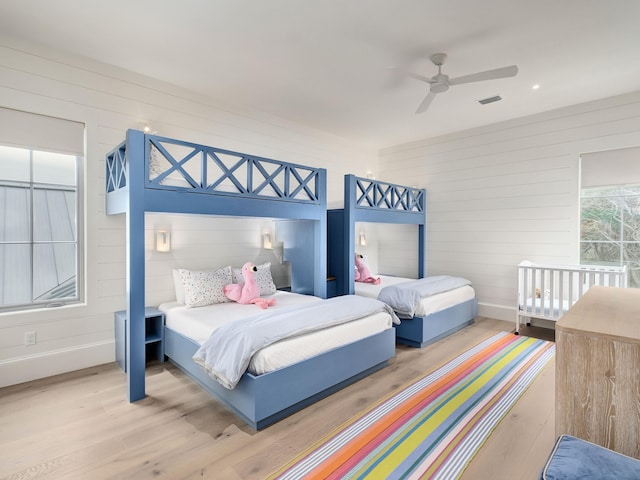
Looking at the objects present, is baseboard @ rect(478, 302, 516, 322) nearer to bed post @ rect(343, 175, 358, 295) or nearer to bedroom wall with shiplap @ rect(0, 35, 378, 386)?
bed post @ rect(343, 175, 358, 295)

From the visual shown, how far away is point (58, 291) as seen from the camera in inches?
131

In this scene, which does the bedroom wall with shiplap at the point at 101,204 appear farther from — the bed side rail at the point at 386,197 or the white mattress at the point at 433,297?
the white mattress at the point at 433,297

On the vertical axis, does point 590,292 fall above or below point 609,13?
below

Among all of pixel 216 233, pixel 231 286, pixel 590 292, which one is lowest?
pixel 231 286

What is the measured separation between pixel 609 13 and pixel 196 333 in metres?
4.20

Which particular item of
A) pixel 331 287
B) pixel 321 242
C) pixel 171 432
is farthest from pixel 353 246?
pixel 171 432

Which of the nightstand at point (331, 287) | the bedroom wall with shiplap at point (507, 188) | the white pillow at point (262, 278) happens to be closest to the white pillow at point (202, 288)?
the white pillow at point (262, 278)

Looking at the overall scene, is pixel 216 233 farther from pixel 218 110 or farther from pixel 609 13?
pixel 609 13

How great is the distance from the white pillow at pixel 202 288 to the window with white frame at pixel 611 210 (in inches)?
186

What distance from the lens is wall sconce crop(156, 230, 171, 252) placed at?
12.4ft

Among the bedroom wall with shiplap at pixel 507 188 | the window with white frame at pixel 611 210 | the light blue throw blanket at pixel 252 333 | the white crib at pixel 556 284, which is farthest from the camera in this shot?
the bedroom wall with shiplap at pixel 507 188

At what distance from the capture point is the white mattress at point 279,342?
2.38 m

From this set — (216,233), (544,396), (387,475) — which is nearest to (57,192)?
(216,233)

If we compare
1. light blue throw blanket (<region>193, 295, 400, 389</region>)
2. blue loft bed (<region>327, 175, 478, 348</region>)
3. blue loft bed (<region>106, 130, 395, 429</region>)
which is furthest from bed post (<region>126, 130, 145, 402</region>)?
blue loft bed (<region>327, 175, 478, 348</region>)
